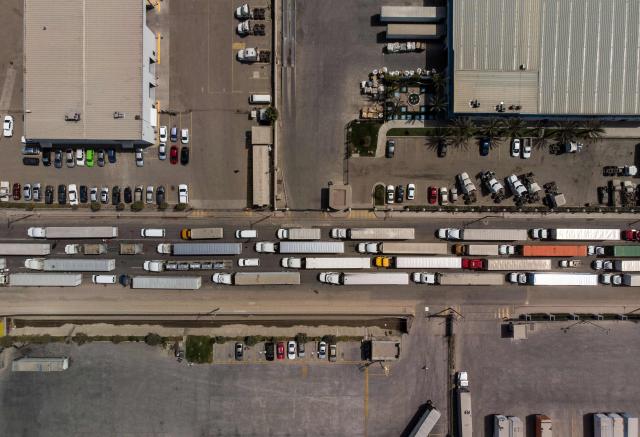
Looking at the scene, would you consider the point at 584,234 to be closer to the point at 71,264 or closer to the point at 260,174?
the point at 260,174

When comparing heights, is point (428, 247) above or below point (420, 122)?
below

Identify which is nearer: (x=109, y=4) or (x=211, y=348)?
(x=109, y=4)

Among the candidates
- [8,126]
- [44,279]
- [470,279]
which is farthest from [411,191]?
[8,126]

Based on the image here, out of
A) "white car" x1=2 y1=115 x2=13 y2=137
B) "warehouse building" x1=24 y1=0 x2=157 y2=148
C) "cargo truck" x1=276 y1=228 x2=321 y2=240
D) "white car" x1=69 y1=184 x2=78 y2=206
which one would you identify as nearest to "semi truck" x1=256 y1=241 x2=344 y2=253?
"cargo truck" x1=276 y1=228 x2=321 y2=240

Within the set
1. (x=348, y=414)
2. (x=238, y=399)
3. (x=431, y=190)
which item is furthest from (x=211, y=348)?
(x=431, y=190)

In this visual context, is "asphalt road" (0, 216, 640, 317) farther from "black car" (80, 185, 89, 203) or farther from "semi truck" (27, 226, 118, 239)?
"black car" (80, 185, 89, 203)

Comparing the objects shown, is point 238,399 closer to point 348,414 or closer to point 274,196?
point 348,414

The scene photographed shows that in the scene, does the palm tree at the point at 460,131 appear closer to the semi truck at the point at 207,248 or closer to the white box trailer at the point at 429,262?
the white box trailer at the point at 429,262
